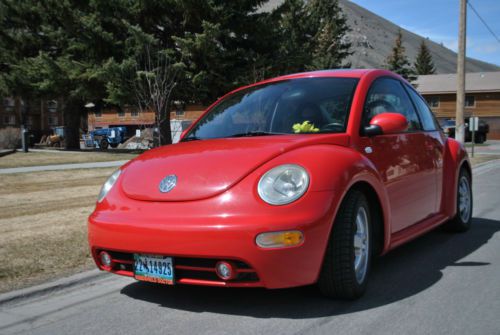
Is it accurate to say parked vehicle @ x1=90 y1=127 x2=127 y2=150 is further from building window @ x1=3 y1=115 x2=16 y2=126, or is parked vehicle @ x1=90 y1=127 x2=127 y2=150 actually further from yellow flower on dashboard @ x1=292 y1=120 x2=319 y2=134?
building window @ x1=3 y1=115 x2=16 y2=126

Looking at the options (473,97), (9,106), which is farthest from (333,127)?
(9,106)

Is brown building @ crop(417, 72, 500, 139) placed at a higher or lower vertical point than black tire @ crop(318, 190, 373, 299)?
higher

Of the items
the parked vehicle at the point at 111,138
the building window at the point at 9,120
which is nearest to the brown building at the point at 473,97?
the parked vehicle at the point at 111,138

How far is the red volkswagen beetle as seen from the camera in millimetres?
3316

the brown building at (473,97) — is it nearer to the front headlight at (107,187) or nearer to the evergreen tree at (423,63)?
the evergreen tree at (423,63)

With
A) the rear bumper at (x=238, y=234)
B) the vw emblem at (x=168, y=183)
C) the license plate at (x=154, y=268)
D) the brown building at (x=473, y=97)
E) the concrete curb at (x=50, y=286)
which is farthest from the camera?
the brown building at (x=473, y=97)

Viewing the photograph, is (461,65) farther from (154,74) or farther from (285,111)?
(285,111)

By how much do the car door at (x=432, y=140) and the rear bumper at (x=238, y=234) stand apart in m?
2.27

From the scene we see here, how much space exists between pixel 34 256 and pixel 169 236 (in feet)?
8.28

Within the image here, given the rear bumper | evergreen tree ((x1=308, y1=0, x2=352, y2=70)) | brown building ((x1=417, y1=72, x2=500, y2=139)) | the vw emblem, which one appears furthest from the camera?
brown building ((x1=417, y1=72, x2=500, y2=139))

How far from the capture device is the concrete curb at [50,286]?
4071mm

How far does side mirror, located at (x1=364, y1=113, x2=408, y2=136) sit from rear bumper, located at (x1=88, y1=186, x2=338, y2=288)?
997 millimetres

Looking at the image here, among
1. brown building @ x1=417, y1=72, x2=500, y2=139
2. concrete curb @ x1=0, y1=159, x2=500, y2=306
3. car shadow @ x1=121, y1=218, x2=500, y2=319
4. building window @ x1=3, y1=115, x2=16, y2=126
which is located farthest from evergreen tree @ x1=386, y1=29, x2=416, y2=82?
building window @ x1=3, y1=115, x2=16, y2=126

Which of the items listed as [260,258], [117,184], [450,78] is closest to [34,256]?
[117,184]
